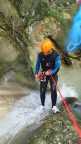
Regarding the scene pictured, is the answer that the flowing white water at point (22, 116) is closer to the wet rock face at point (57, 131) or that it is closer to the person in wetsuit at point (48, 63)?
the wet rock face at point (57, 131)

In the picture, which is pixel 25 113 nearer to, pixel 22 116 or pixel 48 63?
pixel 22 116

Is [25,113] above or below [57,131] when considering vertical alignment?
below

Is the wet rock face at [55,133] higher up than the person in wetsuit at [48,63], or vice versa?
the person in wetsuit at [48,63]

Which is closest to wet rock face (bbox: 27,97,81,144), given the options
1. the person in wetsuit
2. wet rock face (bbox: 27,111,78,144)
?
wet rock face (bbox: 27,111,78,144)

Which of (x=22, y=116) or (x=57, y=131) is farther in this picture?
(x=22, y=116)

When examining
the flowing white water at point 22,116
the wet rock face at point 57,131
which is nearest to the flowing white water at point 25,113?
the flowing white water at point 22,116

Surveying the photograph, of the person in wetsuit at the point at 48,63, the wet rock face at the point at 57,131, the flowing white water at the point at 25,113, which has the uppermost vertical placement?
the person in wetsuit at the point at 48,63

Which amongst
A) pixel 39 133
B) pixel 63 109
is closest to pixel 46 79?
pixel 63 109

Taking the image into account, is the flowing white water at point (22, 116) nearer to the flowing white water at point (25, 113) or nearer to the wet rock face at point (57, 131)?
the flowing white water at point (25, 113)

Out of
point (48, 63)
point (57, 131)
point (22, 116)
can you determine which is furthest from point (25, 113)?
point (57, 131)

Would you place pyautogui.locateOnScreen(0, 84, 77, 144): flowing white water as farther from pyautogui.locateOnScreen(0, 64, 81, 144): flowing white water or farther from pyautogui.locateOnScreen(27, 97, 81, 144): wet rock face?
pyautogui.locateOnScreen(27, 97, 81, 144): wet rock face

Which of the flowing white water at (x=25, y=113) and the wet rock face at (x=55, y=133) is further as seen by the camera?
the flowing white water at (x=25, y=113)

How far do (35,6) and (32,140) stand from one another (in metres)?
5.14

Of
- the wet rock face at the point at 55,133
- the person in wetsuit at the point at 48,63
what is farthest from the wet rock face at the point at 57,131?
the person in wetsuit at the point at 48,63
